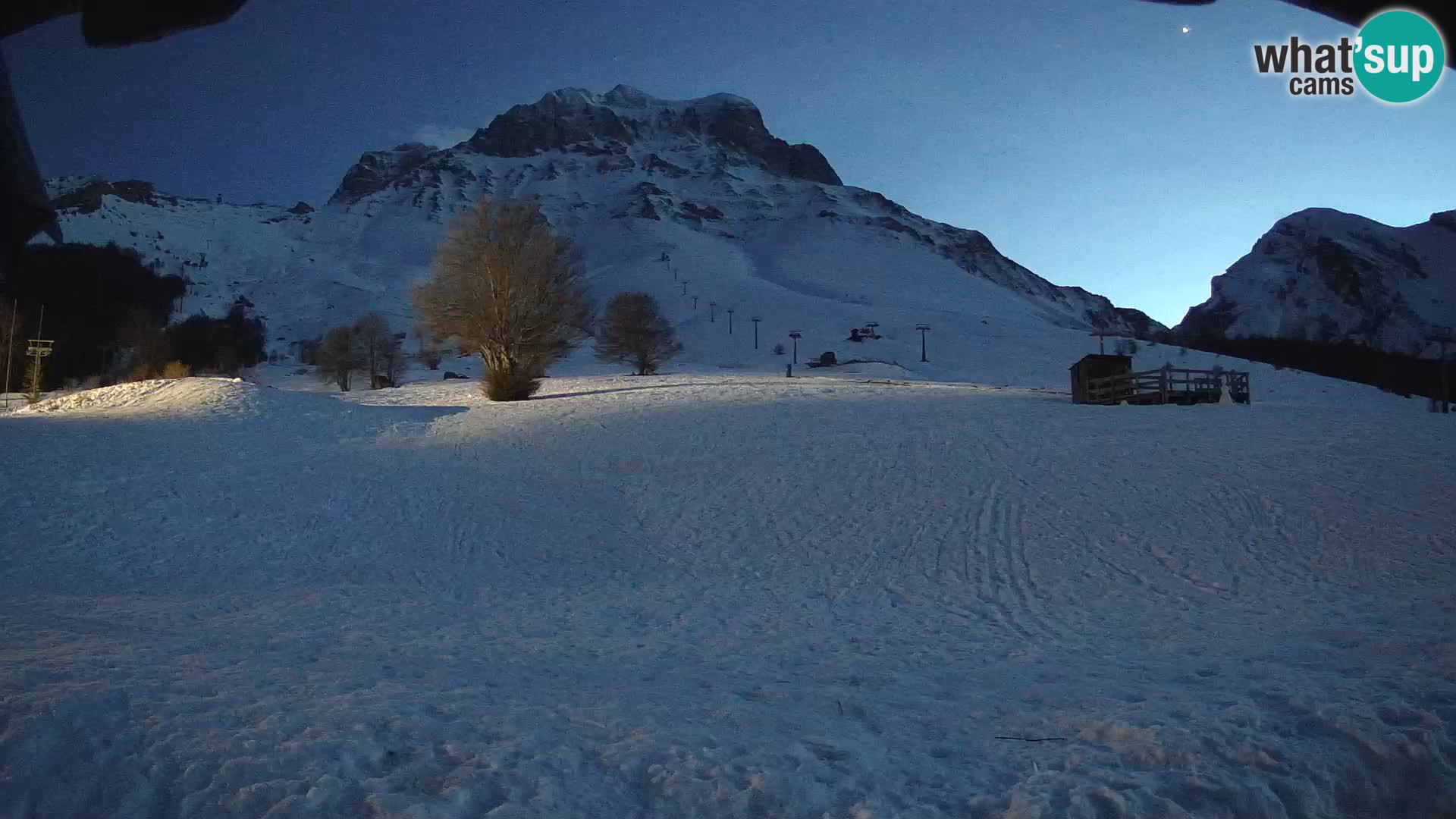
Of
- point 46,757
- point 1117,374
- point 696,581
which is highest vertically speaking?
point 1117,374

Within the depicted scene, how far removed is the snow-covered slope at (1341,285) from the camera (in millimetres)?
49000

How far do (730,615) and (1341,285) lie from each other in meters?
102

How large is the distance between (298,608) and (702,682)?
7092mm

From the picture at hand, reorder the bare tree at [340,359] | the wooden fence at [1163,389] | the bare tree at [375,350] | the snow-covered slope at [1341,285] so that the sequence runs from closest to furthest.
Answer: the wooden fence at [1163,389]
the snow-covered slope at [1341,285]
the bare tree at [340,359]
the bare tree at [375,350]

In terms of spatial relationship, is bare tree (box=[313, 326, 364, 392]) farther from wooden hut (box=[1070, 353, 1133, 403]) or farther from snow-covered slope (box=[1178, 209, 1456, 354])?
snow-covered slope (box=[1178, 209, 1456, 354])

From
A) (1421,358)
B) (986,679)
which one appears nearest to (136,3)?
(986,679)

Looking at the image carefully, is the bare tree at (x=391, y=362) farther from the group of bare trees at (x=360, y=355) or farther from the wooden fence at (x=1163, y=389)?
the wooden fence at (x=1163, y=389)

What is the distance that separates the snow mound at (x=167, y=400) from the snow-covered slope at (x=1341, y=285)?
49.0 metres

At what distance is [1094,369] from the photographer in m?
35.9

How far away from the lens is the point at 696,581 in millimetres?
13594

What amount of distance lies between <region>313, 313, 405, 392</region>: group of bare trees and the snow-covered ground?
139 ft

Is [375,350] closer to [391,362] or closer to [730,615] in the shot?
[391,362]

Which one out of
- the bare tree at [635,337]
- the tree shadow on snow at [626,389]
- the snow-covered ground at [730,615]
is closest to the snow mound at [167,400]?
the snow-covered ground at [730,615]

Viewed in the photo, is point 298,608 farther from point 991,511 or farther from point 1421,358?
point 1421,358
